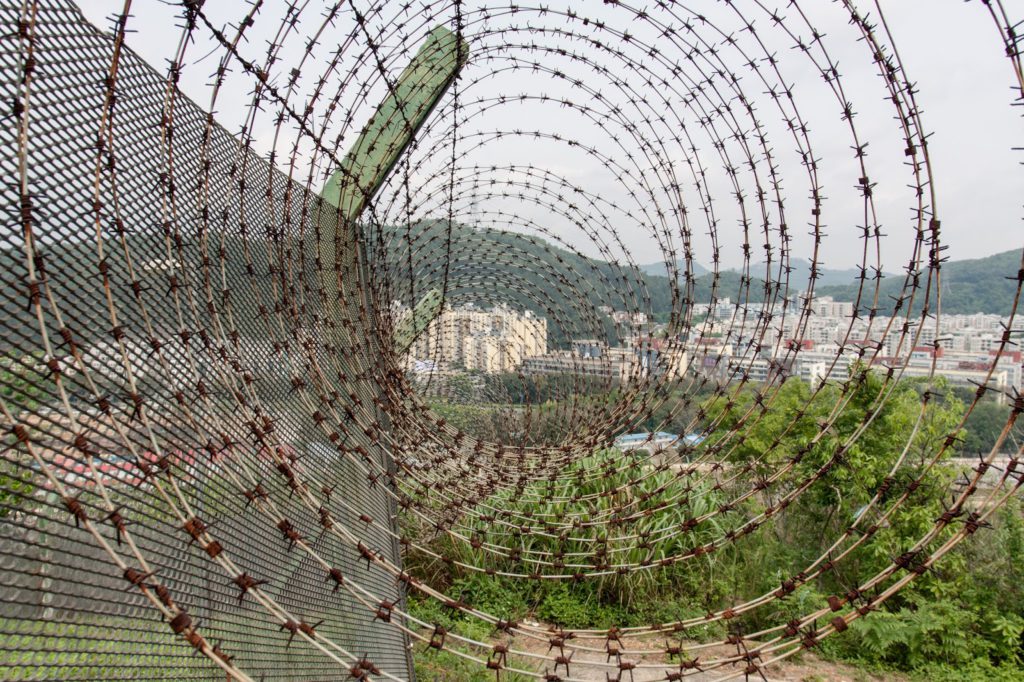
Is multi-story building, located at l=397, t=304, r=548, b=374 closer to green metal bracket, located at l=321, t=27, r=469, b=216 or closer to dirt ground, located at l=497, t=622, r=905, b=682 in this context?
green metal bracket, located at l=321, t=27, r=469, b=216

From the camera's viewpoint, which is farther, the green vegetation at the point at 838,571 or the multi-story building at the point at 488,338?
the multi-story building at the point at 488,338

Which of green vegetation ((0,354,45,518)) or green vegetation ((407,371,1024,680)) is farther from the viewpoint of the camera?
green vegetation ((407,371,1024,680))

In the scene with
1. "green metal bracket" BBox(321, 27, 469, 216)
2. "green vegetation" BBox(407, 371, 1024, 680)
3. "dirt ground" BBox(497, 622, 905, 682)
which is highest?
"green metal bracket" BBox(321, 27, 469, 216)

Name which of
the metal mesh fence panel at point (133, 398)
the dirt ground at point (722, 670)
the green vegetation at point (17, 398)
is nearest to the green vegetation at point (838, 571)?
the dirt ground at point (722, 670)

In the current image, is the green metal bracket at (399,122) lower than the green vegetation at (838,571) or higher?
higher

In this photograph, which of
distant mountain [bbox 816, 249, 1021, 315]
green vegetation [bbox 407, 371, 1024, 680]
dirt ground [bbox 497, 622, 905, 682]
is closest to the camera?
dirt ground [bbox 497, 622, 905, 682]

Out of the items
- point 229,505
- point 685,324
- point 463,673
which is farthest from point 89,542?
point 685,324

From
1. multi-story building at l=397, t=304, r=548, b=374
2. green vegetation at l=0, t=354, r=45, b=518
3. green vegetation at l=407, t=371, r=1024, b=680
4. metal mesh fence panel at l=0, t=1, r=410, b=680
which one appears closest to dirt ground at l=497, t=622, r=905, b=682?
green vegetation at l=407, t=371, r=1024, b=680

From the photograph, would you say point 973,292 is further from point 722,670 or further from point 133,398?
point 133,398

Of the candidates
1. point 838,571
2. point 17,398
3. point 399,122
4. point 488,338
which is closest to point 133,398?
point 17,398

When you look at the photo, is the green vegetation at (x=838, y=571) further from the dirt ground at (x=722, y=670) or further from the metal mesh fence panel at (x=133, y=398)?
the metal mesh fence panel at (x=133, y=398)

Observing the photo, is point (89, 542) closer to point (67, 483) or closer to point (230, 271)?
point (67, 483)
